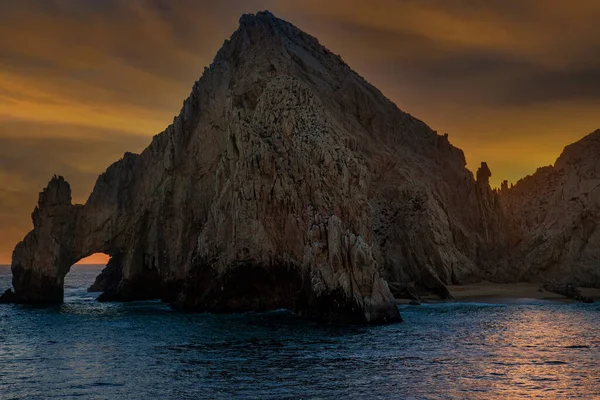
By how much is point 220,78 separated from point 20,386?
72.3 meters

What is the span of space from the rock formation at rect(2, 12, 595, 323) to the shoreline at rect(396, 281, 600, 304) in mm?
3530

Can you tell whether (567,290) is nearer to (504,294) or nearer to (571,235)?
(504,294)

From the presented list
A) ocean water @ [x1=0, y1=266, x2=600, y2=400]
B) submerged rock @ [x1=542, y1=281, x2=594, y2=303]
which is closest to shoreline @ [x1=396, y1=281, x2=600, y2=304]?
submerged rock @ [x1=542, y1=281, x2=594, y2=303]

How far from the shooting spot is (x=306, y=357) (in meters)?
43.1

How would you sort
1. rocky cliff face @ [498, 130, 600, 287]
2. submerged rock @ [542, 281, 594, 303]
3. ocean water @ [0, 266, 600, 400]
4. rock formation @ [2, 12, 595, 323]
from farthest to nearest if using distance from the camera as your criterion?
rocky cliff face @ [498, 130, 600, 287] < submerged rock @ [542, 281, 594, 303] < rock formation @ [2, 12, 595, 323] < ocean water @ [0, 266, 600, 400]

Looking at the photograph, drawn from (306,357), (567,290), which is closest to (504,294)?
(567,290)

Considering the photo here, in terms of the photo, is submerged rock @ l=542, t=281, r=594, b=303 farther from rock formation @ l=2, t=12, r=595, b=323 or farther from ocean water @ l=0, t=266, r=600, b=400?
rock formation @ l=2, t=12, r=595, b=323

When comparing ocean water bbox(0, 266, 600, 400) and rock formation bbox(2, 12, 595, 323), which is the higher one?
rock formation bbox(2, 12, 595, 323)

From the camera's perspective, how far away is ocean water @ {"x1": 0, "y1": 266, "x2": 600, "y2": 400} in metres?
34.1

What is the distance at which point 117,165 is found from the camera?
360ft

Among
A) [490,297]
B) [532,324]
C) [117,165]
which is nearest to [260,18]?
[117,165]

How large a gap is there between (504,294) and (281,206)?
32.3m

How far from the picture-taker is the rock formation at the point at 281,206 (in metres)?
73.8

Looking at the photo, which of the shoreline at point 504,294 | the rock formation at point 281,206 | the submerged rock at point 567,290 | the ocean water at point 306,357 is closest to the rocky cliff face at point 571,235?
the rock formation at point 281,206
